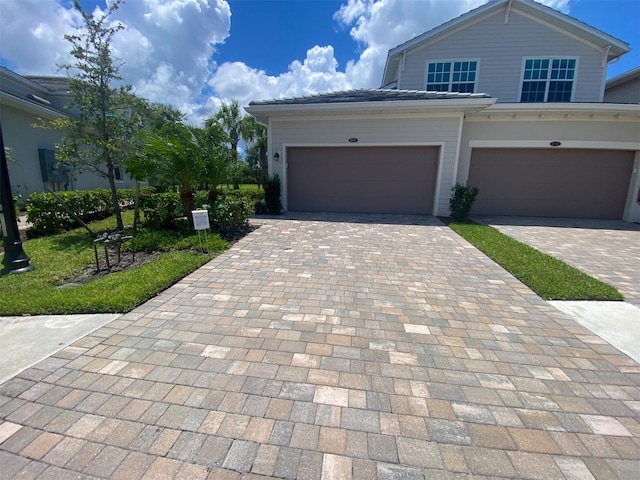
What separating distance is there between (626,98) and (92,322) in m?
20.0

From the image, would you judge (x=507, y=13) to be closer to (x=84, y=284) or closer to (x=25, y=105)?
(x=84, y=284)

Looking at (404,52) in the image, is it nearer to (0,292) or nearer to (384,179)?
(384,179)

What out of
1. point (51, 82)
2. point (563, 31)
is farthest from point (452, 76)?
point (51, 82)

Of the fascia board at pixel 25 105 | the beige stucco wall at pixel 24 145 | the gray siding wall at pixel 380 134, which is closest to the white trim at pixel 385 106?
the gray siding wall at pixel 380 134

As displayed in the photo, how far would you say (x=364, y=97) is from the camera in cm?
980

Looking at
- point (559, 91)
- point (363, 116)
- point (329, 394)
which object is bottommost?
point (329, 394)

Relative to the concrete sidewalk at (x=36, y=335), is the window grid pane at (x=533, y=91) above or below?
above

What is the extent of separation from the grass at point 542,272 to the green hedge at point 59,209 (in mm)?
10715

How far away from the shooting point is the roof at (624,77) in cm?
1197

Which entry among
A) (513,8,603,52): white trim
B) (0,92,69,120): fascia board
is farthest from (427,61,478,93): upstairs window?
(0,92,69,120): fascia board

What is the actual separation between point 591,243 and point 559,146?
176 inches

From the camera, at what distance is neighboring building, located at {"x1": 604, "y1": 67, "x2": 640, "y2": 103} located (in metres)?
12.1

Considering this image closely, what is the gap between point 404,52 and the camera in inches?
488

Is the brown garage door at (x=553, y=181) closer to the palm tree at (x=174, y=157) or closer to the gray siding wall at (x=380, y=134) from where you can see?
the gray siding wall at (x=380, y=134)
